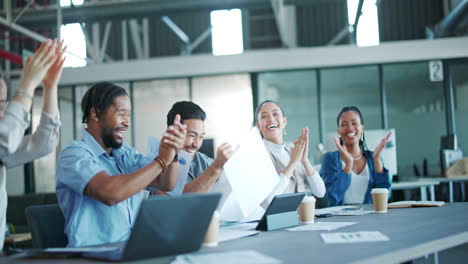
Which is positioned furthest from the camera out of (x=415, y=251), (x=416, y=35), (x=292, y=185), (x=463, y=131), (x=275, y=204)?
(x=416, y=35)

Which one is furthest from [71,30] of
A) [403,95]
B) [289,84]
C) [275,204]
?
[275,204]

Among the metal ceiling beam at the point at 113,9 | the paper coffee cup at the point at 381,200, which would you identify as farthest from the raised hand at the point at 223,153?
the metal ceiling beam at the point at 113,9

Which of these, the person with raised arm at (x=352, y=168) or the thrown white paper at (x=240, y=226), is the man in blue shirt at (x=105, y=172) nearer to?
the thrown white paper at (x=240, y=226)

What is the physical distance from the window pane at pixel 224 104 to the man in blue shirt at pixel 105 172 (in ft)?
23.0

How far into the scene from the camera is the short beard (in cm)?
195

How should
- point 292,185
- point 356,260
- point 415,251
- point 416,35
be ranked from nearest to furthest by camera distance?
point 356,260 < point 415,251 < point 292,185 < point 416,35

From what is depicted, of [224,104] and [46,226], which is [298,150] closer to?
[46,226]

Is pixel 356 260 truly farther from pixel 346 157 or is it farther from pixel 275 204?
pixel 346 157

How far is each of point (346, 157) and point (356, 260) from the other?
1896 millimetres

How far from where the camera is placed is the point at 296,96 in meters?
9.34

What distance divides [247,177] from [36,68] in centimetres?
94

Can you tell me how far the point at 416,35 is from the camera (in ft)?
44.6

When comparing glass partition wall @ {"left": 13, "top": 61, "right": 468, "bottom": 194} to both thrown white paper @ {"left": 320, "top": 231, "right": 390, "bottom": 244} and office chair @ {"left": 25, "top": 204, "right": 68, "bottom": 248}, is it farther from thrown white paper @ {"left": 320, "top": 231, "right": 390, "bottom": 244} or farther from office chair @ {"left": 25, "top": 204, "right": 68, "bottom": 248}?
thrown white paper @ {"left": 320, "top": 231, "right": 390, "bottom": 244}

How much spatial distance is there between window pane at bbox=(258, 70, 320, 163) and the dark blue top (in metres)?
5.83
